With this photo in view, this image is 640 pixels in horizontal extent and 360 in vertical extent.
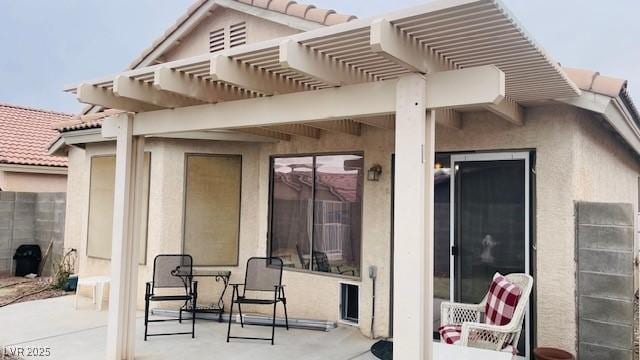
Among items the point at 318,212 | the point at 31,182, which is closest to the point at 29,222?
the point at 31,182

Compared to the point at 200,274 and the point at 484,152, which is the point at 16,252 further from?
the point at 484,152

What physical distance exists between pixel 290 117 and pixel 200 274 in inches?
171

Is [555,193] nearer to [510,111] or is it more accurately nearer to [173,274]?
[510,111]

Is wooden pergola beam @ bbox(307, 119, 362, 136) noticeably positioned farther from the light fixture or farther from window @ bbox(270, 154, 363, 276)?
the light fixture

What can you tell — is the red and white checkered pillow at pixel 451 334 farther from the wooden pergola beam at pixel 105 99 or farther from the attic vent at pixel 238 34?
the attic vent at pixel 238 34

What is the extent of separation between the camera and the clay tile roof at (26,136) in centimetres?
1397

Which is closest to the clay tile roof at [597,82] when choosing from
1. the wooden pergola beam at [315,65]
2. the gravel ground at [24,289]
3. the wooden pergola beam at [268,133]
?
the wooden pergola beam at [315,65]

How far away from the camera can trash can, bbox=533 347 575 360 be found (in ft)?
16.3

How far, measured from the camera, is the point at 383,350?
6.21 metres

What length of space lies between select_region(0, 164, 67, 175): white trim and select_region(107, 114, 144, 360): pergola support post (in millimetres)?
9711

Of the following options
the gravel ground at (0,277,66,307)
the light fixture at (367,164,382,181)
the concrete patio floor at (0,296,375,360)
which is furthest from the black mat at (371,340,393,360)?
the gravel ground at (0,277,66,307)

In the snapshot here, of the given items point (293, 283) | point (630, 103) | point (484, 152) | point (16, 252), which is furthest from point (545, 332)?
point (16, 252)

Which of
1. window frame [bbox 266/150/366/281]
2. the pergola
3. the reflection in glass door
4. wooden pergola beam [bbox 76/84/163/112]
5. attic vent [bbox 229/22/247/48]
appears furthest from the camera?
attic vent [bbox 229/22/247/48]

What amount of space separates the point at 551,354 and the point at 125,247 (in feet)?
16.0
